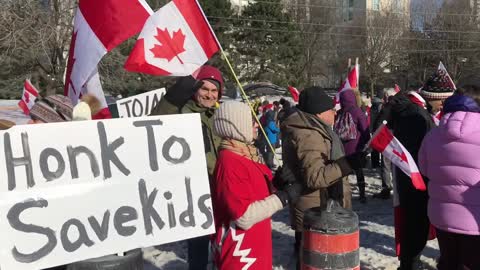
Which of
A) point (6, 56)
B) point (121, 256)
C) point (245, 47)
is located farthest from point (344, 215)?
point (245, 47)

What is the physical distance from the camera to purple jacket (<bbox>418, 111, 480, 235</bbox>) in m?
3.41

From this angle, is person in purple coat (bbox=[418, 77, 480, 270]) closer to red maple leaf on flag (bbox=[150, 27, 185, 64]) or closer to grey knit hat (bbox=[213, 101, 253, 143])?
grey knit hat (bbox=[213, 101, 253, 143])

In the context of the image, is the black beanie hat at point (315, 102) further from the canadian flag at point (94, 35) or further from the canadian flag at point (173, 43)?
the canadian flag at point (94, 35)

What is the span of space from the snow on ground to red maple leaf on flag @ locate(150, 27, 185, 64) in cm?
225

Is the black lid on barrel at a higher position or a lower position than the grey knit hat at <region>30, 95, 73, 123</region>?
lower

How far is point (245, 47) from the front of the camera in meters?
47.0

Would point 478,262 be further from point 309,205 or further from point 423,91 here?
point 423,91

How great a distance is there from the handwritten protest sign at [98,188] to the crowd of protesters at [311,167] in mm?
329

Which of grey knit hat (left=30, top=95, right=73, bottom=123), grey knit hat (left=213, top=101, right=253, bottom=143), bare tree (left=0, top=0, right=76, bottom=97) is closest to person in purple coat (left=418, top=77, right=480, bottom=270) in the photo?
grey knit hat (left=213, top=101, right=253, bottom=143)

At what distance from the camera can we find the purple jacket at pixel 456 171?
341 centimetres

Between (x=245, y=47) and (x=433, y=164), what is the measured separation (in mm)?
44181

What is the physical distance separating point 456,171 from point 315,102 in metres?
1.10

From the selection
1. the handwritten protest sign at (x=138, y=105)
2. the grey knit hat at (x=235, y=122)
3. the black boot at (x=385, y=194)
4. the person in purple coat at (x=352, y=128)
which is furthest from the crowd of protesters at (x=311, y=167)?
the black boot at (x=385, y=194)

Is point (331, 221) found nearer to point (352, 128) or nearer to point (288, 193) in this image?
point (288, 193)
